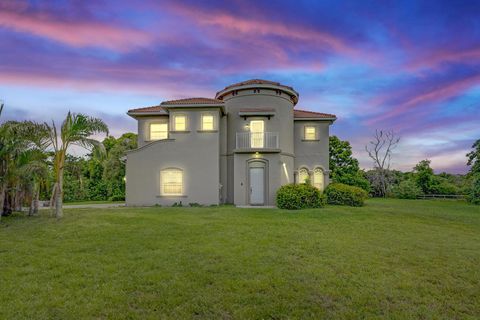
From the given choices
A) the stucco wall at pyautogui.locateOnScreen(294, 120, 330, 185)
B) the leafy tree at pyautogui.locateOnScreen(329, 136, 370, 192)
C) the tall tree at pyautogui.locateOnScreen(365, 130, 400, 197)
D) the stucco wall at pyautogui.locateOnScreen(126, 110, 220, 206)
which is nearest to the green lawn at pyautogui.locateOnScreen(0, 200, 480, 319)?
the stucco wall at pyautogui.locateOnScreen(126, 110, 220, 206)

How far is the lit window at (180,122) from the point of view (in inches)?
690

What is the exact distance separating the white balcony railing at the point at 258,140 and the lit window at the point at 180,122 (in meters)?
3.66

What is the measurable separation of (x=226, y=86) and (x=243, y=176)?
6.53 metres

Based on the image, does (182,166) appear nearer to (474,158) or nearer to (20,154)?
(20,154)

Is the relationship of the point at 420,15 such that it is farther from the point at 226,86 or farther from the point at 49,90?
the point at 49,90

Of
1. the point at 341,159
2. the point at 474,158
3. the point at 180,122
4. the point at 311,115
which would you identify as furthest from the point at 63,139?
the point at 474,158

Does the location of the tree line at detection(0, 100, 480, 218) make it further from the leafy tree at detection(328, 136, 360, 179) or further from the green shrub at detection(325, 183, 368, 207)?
the green shrub at detection(325, 183, 368, 207)

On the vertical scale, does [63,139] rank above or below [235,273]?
above

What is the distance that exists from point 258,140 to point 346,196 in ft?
22.3

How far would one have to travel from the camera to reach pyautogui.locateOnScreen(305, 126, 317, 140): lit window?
2048cm

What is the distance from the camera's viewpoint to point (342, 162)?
25422 mm

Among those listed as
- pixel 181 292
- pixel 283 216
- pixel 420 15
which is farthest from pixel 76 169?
pixel 420 15

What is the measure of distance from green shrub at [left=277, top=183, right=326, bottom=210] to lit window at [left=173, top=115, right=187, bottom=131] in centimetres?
754

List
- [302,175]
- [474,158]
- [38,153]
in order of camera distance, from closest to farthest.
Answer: [38,153]
[302,175]
[474,158]
